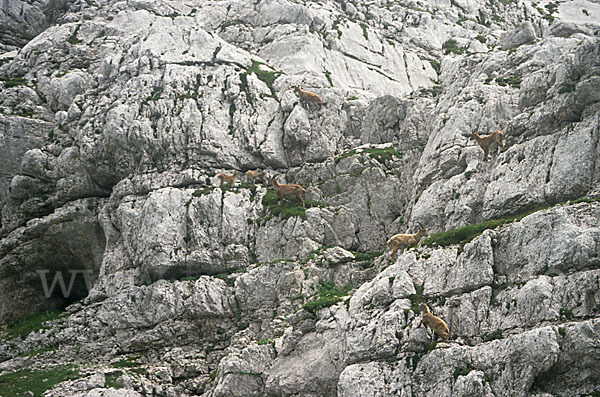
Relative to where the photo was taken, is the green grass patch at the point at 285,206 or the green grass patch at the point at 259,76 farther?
the green grass patch at the point at 259,76

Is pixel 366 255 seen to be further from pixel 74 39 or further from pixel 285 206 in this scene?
pixel 74 39

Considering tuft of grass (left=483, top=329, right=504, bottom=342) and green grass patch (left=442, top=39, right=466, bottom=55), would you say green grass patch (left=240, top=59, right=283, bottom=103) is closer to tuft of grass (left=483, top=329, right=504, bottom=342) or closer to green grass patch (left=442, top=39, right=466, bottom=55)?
green grass patch (left=442, top=39, right=466, bottom=55)

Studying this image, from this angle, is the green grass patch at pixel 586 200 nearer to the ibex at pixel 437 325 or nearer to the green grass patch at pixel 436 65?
the ibex at pixel 437 325

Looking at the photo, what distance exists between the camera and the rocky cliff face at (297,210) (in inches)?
1037

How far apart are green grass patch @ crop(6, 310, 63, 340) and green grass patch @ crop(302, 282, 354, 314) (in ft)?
65.0

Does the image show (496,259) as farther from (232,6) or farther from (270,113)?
(232,6)

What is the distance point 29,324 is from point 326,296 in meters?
23.0

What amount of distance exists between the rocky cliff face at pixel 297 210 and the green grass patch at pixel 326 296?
0.42 ft

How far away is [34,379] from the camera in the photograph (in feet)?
111

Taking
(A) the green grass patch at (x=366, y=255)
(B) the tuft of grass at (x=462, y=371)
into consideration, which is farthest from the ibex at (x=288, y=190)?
(B) the tuft of grass at (x=462, y=371)

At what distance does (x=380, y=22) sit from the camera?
67500 mm

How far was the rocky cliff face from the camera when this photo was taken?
26.3m

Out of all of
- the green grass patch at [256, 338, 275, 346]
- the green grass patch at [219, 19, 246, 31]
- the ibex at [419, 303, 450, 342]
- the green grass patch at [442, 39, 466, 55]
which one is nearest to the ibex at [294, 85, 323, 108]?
the green grass patch at [219, 19, 246, 31]

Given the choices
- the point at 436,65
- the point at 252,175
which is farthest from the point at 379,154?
the point at 436,65
